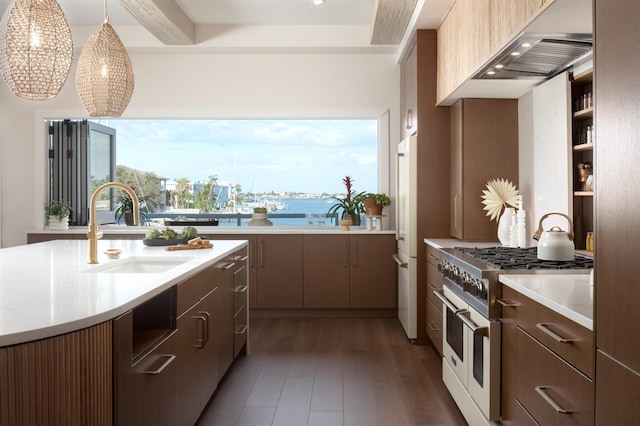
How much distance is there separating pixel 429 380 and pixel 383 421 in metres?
0.72

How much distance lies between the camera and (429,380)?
326 cm

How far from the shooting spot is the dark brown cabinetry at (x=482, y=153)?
3730mm

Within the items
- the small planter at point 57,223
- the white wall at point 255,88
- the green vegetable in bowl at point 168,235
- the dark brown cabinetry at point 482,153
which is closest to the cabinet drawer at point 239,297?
the green vegetable in bowl at point 168,235

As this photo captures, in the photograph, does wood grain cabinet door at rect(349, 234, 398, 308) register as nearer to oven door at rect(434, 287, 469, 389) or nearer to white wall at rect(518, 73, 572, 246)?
white wall at rect(518, 73, 572, 246)

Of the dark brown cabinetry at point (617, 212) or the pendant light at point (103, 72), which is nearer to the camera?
the dark brown cabinetry at point (617, 212)

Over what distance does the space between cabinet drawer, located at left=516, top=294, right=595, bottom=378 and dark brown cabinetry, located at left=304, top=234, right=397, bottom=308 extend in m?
3.00

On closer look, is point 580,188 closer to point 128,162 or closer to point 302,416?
point 302,416

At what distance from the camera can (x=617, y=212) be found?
1.22 metres

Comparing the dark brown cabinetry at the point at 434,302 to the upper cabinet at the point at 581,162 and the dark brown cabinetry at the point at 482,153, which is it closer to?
the dark brown cabinetry at the point at 482,153

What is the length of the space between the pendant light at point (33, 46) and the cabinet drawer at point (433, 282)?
2656 mm

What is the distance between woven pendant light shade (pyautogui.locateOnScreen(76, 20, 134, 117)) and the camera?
276 cm

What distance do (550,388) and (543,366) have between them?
3.4 inches

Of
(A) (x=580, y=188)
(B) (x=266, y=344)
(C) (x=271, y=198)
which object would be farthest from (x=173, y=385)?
(C) (x=271, y=198)

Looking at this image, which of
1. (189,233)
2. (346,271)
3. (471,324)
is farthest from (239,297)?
(471,324)
